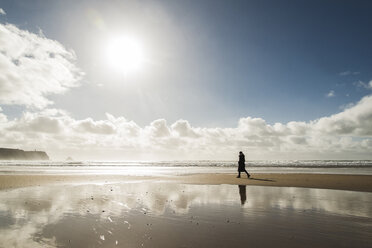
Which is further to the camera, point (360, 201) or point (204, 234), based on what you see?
point (360, 201)

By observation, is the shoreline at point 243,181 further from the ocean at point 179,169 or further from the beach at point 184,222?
the ocean at point 179,169

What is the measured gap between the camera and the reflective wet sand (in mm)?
6934

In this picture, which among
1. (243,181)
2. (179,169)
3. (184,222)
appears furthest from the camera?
(179,169)

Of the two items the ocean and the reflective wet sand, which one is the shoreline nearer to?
the reflective wet sand

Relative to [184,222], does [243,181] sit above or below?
above

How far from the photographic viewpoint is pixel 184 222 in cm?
901

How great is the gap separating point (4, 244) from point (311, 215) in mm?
11008

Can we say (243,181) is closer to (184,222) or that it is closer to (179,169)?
(184,222)

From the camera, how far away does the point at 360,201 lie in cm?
1341

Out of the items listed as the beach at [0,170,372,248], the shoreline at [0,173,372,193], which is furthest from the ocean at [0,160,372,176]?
the beach at [0,170,372,248]

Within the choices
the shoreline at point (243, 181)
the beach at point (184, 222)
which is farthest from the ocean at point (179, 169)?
the beach at point (184, 222)

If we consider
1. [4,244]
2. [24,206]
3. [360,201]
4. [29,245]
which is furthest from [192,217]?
[360,201]

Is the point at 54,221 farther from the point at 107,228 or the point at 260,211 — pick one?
the point at 260,211

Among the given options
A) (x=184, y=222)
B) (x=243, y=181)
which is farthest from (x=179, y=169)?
(x=184, y=222)
